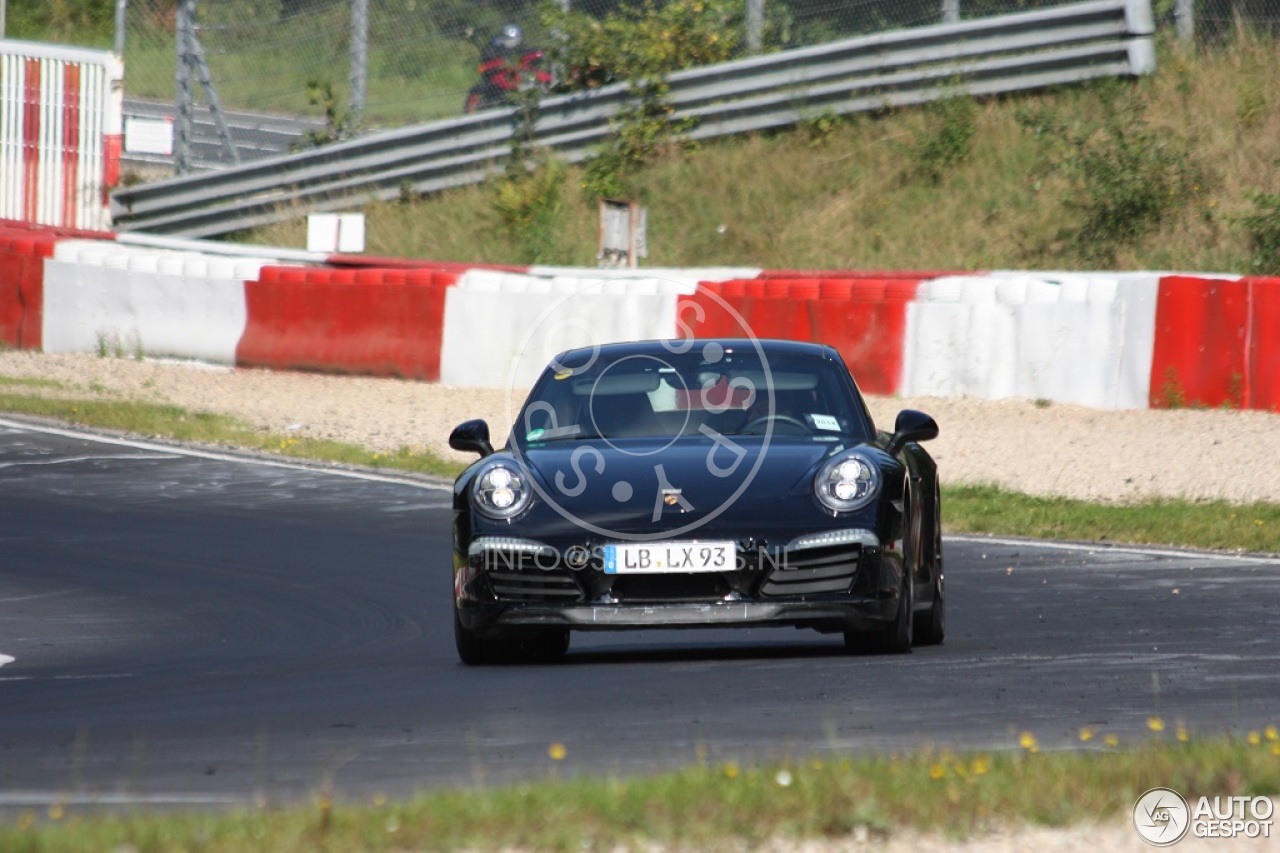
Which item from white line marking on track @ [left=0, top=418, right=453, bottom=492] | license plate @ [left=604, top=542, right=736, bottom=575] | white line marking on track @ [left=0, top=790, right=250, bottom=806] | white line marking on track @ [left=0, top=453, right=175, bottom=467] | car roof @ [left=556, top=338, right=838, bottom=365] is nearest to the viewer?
white line marking on track @ [left=0, top=790, right=250, bottom=806]

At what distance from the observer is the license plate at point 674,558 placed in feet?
25.1

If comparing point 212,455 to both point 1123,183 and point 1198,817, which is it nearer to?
point 1123,183

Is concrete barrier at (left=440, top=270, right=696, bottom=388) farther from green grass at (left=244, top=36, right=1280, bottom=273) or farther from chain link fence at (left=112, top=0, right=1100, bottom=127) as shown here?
chain link fence at (left=112, top=0, right=1100, bottom=127)

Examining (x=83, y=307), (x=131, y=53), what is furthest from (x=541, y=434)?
(x=131, y=53)

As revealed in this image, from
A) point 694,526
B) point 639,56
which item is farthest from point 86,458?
point 639,56

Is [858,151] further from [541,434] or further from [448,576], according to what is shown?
[541,434]

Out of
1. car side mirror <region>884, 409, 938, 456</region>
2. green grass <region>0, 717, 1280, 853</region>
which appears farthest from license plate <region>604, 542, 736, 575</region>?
green grass <region>0, 717, 1280, 853</region>

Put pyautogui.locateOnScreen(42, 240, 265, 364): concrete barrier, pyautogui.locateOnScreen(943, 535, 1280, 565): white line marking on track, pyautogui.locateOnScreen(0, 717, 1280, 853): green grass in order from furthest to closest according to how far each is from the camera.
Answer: pyautogui.locateOnScreen(42, 240, 265, 364): concrete barrier < pyautogui.locateOnScreen(943, 535, 1280, 565): white line marking on track < pyautogui.locateOnScreen(0, 717, 1280, 853): green grass

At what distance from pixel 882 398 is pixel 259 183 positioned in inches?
452

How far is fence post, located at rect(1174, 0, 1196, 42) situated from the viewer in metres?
22.1

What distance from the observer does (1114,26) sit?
70.4 feet

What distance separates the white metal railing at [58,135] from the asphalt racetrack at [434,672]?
→ 14669 mm

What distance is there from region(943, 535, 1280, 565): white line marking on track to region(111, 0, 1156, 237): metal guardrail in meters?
9.95

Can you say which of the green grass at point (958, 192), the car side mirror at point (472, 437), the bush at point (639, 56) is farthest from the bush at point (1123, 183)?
the car side mirror at point (472, 437)
